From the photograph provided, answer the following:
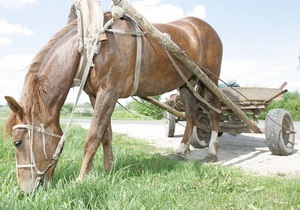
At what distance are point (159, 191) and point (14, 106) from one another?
5.04 ft

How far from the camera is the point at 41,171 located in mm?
2840

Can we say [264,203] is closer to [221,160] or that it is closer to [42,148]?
[42,148]

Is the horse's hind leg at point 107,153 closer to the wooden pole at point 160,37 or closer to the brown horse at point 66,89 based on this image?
the brown horse at point 66,89

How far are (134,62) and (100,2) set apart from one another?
795 mm

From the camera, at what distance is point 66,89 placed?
3.08 meters

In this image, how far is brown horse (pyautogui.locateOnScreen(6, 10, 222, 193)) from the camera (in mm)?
2797

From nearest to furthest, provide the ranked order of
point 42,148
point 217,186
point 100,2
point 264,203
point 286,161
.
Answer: point 264,203 < point 42,148 < point 217,186 < point 100,2 < point 286,161

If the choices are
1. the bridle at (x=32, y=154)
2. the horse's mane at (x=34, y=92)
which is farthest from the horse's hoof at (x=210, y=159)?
the horse's mane at (x=34, y=92)

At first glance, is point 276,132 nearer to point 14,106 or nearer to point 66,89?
point 66,89

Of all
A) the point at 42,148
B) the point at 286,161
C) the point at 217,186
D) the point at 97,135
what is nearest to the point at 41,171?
the point at 42,148

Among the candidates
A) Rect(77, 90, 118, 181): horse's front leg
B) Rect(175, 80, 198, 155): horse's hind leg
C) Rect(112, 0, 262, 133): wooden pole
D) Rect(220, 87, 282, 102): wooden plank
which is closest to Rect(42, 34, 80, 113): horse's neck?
Rect(77, 90, 118, 181): horse's front leg

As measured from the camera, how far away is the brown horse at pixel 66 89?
2.80 m

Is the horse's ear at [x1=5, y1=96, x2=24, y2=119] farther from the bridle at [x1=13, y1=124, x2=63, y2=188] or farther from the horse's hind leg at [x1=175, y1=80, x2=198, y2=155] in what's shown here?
the horse's hind leg at [x1=175, y1=80, x2=198, y2=155]

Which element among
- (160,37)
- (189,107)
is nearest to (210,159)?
(189,107)
